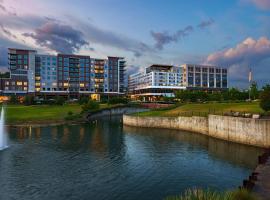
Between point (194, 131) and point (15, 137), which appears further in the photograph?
point (194, 131)

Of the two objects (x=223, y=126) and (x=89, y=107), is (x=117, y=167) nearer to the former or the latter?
(x=223, y=126)

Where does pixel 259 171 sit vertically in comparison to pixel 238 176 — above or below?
above

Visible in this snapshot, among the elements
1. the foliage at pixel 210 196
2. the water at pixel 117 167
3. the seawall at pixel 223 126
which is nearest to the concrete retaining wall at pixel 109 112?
the seawall at pixel 223 126

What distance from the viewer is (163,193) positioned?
2712 cm

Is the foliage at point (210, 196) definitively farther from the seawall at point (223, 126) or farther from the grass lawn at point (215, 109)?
the grass lawn at point (215, 109)

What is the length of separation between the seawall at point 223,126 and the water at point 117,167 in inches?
81.9

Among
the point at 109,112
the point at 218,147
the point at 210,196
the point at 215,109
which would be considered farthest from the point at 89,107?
the point at 210,196

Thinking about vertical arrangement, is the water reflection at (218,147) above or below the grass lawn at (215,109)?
below

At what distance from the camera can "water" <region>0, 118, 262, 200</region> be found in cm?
2772

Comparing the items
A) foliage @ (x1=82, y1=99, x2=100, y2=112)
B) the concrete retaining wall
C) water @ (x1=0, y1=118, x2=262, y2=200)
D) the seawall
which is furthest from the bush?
water @ (x1=0, y1=118, x2=262, y2=200)

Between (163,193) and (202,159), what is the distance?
1627 cm

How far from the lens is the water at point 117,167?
27.7 metres

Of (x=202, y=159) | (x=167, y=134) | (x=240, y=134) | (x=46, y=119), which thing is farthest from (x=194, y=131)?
(x=46, y=119)

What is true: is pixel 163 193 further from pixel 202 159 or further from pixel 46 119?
pixel 46 119
